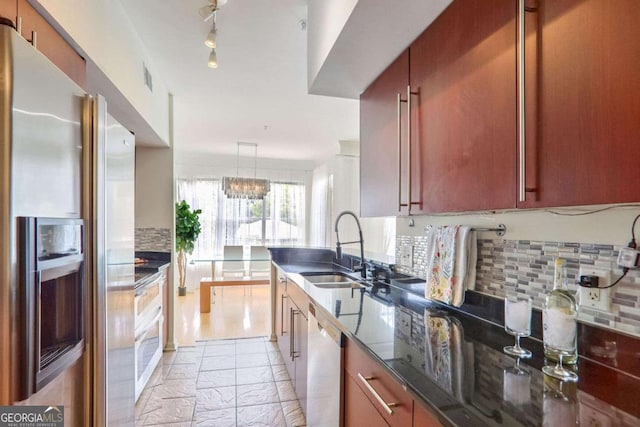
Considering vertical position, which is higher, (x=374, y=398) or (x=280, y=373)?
(x=374, y=398)

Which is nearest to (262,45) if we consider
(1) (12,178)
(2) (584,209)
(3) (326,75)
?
(3) (326,75)

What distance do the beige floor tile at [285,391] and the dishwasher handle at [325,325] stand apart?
3.04 ft

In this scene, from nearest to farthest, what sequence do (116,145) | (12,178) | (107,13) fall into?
1. (12,178)
2. (116,145)
3. (107,13)

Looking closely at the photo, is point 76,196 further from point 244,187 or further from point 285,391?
point 244,187

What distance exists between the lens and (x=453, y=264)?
1469mm

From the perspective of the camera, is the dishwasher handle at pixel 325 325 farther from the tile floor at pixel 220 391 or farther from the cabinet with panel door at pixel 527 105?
the tile floor at pixel 220 391

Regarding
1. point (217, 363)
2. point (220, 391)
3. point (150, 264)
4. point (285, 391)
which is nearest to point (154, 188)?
point (150, 264)

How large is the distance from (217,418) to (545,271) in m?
2.15

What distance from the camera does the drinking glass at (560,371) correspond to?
2.85ft

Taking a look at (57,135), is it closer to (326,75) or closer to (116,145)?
(116,145)

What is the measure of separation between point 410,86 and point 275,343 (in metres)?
3.00

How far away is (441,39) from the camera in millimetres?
1253

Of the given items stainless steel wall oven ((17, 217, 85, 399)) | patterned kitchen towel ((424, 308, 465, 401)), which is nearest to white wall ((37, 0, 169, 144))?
stainless steel wall oven ((17, 217, 85, 399))

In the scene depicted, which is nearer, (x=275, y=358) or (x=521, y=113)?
(x=521, y=113)
